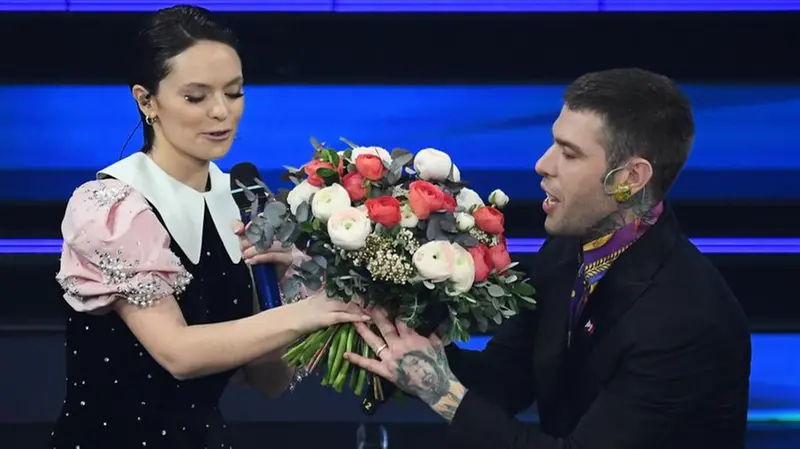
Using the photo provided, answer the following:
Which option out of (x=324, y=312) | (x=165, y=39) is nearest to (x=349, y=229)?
(x=324, y=312)

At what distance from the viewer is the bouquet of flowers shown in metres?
1.73

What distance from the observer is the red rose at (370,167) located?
1793mm

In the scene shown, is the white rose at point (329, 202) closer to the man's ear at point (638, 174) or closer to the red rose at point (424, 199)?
the red rose at point (424, 199)

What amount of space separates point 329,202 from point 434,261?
0.64ft

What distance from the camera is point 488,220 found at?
1820 mm

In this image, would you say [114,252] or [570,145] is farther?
[570,145]

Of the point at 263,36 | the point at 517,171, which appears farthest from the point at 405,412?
the point at 263,36

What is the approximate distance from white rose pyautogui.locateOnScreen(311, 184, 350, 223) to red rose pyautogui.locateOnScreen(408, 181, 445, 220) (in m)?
0.10

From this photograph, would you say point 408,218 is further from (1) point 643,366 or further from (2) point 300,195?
(1) point 643,366

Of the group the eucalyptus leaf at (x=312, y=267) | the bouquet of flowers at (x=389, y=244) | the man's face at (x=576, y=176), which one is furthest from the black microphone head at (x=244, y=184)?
the man's face at (x=576, y=176)

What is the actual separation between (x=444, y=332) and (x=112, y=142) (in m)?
2.58

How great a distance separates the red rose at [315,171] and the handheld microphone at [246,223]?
15 cm

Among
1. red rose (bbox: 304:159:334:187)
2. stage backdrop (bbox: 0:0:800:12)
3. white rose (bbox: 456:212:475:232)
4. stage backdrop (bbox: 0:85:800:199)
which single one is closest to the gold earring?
white rose (bbox: 456:212:475:232)

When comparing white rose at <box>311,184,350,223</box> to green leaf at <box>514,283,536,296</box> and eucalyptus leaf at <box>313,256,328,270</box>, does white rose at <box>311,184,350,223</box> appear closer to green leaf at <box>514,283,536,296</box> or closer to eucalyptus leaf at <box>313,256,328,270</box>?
eucalyptus leaf at <box>313,256,328,270</box>
